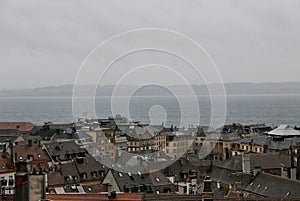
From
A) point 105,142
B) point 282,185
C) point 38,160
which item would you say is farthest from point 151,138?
point 282,185

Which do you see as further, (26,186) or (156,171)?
(156,171)

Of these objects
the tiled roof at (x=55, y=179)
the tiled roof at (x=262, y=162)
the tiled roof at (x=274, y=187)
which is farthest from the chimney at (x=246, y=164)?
the tiled roof at (x=55, y=179)

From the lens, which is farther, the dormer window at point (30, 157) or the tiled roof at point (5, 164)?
A: the dormer window at point (30, 157)

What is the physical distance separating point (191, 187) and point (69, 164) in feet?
54.9

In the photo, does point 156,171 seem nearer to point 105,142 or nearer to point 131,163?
point 131,163

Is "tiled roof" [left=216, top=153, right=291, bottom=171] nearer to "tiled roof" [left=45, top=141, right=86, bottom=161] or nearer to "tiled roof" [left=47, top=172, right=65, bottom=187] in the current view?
"tiled roof" [left=47, top=172, right=65, bottom=187]

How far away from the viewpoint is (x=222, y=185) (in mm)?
50750

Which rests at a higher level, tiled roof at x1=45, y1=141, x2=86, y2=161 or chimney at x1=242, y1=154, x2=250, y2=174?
tiled roof at x1=45, y1=141, x2=86, y2=161

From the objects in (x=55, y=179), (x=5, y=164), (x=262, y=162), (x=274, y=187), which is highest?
(x=5, y=164)

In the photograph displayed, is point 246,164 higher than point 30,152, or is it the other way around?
point 30,152

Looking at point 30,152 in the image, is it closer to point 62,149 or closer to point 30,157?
point 30,157

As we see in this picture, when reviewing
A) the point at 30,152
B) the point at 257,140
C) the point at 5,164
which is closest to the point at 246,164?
the point at 30,152

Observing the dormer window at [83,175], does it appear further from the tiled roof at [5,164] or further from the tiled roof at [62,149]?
the tiled roof at [62,149]

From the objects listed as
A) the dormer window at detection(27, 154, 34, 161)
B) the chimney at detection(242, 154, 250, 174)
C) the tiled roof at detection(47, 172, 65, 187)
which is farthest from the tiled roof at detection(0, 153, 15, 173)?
the chimney at detection(242, 154, 250, 174)
